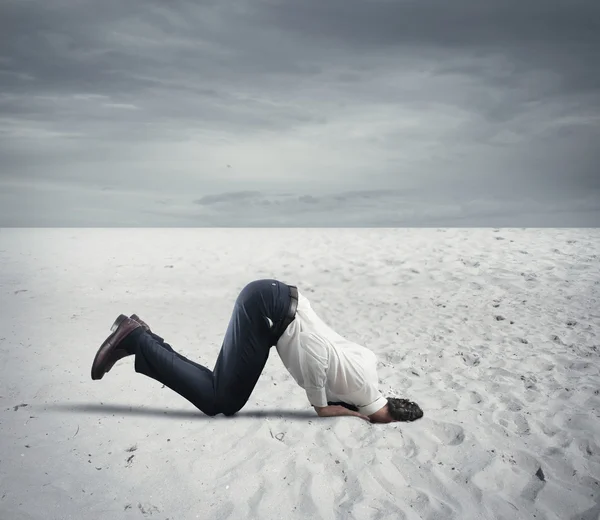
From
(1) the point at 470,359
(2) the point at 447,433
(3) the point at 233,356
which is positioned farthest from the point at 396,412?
(1) the point at 470,359

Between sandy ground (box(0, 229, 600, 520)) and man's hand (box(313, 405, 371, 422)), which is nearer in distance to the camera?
sandy ground (box(0, 229, 600, 520))

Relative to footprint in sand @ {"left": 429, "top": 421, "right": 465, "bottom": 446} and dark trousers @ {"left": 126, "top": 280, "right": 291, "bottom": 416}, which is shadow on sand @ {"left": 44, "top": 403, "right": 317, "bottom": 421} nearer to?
dark trousers @ {"left": 126, "top": 280, "right": 291, "bottom": 416}

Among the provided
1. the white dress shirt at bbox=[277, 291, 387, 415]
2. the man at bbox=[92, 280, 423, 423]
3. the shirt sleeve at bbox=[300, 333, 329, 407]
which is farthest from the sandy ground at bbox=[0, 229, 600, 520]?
the shirt sleeve at bbox=[300, 333, 329, 407]

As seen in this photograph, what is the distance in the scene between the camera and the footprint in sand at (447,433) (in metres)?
3.40

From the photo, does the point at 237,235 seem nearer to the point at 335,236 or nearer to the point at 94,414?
the point at 335,236

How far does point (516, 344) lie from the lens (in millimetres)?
6039

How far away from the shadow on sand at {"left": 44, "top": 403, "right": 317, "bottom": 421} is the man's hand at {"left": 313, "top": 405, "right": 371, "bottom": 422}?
A: 0.41m

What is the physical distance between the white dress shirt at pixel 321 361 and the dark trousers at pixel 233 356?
0.12 metres

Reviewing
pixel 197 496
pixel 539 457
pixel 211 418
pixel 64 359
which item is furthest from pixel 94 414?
pixel 539 457

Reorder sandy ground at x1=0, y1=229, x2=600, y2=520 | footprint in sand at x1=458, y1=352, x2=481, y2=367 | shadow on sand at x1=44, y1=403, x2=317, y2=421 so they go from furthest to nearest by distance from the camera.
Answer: footprint in sand at x1=458, y1=352, x2=481, y2=367
shadow on sand at x1=44, y1=403, x2=317, y2=421
sandy ground at x1=0, y1=229, x2=600, y2=520

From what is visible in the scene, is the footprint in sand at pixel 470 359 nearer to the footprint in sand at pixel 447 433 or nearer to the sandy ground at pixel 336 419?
the sandy ground at pixel 336 419

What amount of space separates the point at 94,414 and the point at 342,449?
1.99 m

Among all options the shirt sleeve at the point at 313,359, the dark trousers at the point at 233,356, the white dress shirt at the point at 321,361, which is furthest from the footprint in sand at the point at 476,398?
the dark trousers at the point at 233,356

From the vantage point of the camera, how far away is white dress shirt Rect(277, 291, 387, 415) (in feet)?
9.70
